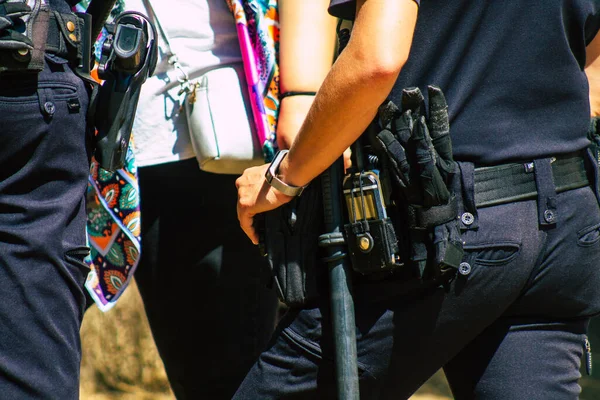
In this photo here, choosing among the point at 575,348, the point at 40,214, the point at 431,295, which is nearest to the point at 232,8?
the point at 40,214

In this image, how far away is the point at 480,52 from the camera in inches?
Result: 52.1

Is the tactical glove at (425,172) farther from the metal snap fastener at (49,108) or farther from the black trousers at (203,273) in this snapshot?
the black trousers at (203,273)

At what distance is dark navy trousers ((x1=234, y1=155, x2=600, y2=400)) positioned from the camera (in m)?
1.34

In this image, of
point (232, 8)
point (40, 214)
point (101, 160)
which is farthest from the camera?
point (232, 8)

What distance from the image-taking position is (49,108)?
1.48 metres

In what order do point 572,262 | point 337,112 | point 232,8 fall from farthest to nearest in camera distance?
1. point 232,8
2. point 572,262
3. point 337,112

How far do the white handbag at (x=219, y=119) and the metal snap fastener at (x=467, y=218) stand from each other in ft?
2.37

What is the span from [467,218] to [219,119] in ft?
2.56

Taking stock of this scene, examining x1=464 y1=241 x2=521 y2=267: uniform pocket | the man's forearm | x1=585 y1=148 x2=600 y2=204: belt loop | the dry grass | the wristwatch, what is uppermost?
the man's forearm

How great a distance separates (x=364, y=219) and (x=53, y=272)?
614 millimetres

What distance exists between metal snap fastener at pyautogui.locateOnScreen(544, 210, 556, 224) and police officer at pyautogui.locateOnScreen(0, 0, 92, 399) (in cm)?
89

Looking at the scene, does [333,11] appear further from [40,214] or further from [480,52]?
[40,214]

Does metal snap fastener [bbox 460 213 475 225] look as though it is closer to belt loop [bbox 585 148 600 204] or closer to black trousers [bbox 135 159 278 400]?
belt loop [bbox 585 148 600 204]

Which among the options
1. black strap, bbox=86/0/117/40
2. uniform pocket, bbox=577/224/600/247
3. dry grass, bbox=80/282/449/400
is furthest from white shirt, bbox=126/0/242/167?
dry grass, bbox=80/282/449/400
